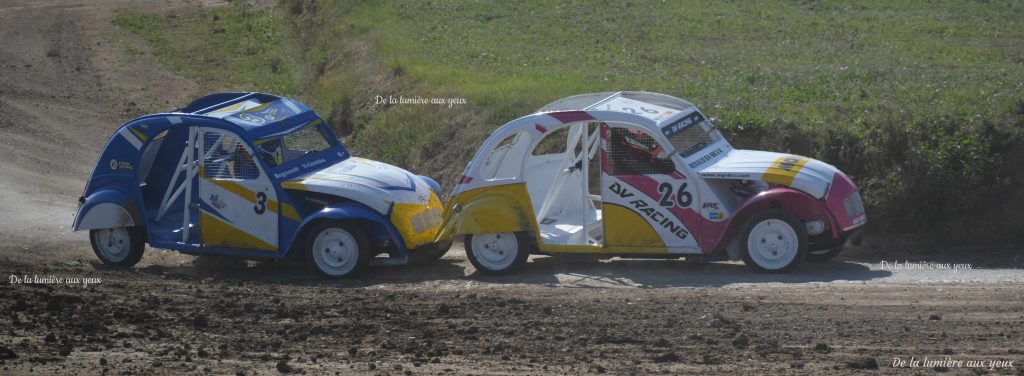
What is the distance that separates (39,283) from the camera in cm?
1228

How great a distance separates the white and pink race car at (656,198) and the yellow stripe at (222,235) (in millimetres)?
2310

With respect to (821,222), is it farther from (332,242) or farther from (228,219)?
(228,219)

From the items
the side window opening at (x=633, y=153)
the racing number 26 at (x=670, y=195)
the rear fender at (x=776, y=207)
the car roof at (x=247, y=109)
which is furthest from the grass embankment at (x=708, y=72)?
the car roof at (x=247, y=109)

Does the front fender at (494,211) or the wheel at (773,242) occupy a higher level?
the front fender at (494,211)

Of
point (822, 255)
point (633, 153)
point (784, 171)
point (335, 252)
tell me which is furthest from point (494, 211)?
point (822, 255)

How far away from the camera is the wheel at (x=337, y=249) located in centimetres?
1300

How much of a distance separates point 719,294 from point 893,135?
4.77 metres

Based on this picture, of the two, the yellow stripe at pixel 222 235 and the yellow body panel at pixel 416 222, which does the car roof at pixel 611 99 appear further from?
the yellow stripe at pixel 222 235

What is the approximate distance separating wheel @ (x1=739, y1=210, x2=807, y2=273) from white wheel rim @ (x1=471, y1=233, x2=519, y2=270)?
258 centimetres

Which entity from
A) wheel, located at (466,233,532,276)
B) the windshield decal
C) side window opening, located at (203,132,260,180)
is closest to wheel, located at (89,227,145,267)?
side window opening, located at (203,132,260,180)

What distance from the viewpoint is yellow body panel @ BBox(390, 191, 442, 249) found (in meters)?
12.9

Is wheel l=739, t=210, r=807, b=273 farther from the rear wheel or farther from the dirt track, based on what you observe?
the rear wheel

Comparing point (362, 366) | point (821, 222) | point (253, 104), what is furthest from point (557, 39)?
point (362, 366)

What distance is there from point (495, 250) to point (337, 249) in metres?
1.84
